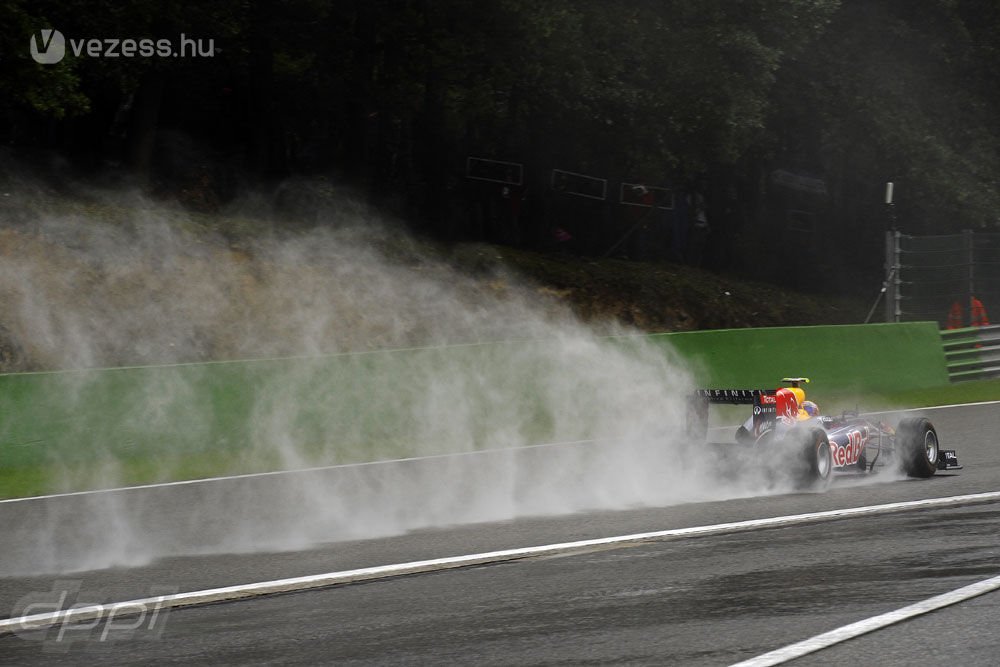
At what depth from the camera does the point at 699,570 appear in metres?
7.45

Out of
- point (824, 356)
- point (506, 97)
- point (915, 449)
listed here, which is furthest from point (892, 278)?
point (915, 449)

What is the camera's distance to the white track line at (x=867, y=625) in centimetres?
546

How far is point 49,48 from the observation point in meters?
20.2

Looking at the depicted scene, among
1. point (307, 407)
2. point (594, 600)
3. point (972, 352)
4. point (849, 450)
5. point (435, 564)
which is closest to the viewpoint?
point (594, 600)

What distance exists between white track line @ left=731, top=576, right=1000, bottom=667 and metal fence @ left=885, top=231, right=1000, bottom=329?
18.7m

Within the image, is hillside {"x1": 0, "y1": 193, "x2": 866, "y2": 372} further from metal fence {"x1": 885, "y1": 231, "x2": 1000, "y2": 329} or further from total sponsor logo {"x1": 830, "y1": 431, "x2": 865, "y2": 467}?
total sponsor logo {"x1": 830, "y1": 431, "x2": 865, "y2": 467}

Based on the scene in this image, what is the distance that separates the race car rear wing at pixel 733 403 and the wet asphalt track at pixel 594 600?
1651 millimetres

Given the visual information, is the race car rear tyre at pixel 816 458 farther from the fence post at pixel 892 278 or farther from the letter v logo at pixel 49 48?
the fence post at pixel 892 278

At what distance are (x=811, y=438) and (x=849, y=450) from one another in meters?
0.82

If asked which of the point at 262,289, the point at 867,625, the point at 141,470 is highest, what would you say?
the point at 262,289

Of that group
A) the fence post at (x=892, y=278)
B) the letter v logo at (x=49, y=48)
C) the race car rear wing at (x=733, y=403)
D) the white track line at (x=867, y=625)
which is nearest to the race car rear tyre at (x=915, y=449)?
the race car rear wing at (x=733, y=403)

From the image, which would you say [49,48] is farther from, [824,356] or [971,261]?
[971,261]

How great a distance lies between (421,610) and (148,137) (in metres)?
19.6

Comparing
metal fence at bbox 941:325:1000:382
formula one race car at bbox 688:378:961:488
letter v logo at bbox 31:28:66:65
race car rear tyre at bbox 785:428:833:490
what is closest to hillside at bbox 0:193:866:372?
letter v logo at bbox 31:28:66:65
